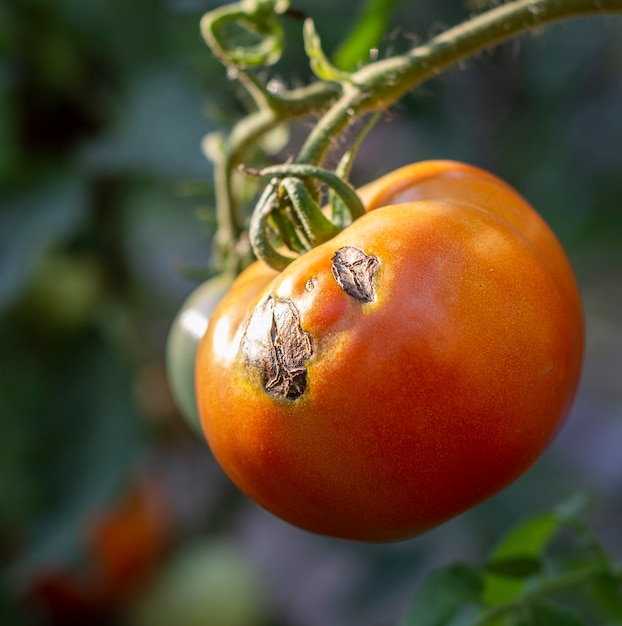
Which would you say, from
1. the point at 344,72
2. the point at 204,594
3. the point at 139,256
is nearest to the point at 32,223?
the point at 139,256

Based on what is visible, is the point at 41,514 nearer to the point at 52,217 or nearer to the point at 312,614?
the point at 52,217

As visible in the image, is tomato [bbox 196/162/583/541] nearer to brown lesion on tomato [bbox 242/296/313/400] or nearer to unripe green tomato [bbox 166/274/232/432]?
brown lesion on tomato [bbox 242/296/313/400]

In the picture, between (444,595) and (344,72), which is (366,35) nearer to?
(344,72)

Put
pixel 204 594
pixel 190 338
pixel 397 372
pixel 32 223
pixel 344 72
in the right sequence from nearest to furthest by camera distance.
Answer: pixel 397 372
pixel 344 72
pixel 190 338
pixel 32 223
pixel 204 594

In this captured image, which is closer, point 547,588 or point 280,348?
point 280,348

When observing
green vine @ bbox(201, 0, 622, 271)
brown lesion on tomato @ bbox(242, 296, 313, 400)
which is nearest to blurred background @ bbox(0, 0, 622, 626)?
green vine @ bbox(201, 0, 622, 271)

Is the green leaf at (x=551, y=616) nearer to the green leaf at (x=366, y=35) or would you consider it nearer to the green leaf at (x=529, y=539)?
the green leaf at (x=529, y=539)

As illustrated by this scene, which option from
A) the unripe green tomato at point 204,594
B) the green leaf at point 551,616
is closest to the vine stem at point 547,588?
the green leaf at point 551,616
